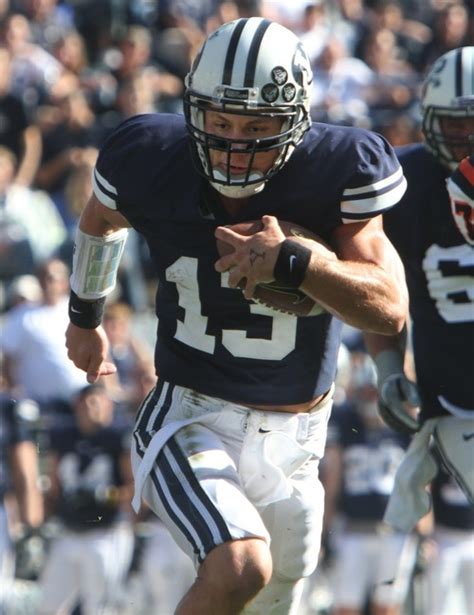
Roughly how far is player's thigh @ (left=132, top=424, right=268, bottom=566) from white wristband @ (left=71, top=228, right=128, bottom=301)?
0.71 m

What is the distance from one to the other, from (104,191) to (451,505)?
405 centimetres

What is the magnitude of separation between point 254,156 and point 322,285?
454mm

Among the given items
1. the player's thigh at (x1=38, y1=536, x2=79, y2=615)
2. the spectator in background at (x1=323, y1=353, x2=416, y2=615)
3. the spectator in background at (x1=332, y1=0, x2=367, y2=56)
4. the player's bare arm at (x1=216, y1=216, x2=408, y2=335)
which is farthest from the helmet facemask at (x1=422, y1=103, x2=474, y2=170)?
the spectator in background at (x1=332, y1=0, x2=367, y2=56)

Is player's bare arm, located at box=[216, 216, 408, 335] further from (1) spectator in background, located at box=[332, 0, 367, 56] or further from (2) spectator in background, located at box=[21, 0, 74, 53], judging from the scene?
(1) spectator in background, located at box=[332, 0, 367, 56]

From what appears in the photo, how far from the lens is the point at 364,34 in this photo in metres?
11.9

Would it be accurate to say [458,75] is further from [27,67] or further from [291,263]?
[27,67]

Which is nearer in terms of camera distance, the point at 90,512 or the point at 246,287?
the point at 246,287

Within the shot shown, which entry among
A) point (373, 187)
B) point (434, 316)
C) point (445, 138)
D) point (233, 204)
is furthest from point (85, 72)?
point (373, 187)

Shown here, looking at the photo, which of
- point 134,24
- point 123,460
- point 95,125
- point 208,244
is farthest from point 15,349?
point 208,244

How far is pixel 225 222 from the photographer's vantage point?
4266 mm

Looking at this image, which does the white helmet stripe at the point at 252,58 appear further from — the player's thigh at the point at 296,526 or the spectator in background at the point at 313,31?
the spectator in background at the point at 313,31

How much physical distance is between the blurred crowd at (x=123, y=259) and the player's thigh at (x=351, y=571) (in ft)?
0.10

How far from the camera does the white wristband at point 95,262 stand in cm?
471

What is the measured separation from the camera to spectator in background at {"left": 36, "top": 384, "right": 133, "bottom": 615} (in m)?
8.03
